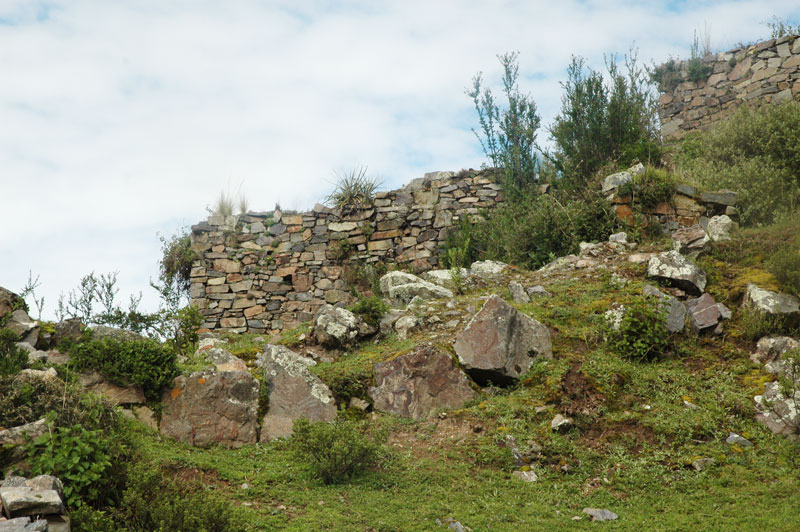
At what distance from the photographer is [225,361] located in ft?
27.3

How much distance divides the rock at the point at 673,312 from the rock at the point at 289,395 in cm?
415

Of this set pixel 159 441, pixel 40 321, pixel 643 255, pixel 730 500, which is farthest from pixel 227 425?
pixel 643 255

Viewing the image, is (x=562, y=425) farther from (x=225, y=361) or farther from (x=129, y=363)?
(x=129, y=363)

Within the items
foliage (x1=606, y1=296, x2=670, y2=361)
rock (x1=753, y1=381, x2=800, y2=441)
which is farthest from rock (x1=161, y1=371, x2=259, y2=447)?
rock (x1=753, y1=381, x2=800, y2=441)

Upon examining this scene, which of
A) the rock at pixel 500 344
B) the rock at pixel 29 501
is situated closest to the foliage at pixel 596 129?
the rock at pixel 500 344

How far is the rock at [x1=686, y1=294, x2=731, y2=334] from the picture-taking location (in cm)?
876

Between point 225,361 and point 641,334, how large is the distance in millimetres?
5278

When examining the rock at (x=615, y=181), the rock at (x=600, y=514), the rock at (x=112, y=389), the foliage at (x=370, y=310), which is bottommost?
the rock at (x=600, y=514)

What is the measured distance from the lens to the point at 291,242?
16375 mm

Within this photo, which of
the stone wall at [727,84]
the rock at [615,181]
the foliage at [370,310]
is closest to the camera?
the foliage at [370,310]

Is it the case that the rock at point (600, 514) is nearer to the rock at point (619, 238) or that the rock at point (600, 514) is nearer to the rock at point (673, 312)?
the rock at point (673, 312)

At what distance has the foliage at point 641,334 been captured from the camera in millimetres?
8391

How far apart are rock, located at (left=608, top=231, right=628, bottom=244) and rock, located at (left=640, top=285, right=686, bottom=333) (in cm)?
263

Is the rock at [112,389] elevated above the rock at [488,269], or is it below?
below
